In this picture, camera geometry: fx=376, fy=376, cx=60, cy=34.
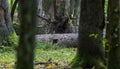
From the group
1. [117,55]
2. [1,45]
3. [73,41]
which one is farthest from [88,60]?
[73,41]

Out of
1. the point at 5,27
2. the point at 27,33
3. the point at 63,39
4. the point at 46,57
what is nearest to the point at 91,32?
the point at 46,57

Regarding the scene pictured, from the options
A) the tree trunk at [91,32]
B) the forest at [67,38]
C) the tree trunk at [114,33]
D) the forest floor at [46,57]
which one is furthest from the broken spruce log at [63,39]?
the tree trunk at [114,33]

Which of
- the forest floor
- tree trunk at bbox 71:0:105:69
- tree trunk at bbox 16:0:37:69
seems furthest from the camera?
the forest floor

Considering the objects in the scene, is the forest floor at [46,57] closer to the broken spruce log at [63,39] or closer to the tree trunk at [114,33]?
the broken spruce log at [63,39]

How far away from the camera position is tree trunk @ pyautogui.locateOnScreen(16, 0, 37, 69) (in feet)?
17.6

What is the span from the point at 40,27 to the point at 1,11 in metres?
7.52

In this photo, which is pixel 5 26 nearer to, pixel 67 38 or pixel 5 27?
pixel 5 27

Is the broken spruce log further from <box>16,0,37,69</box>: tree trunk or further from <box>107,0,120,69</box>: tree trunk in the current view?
<box>16,0,37,69</box>: tree trunk

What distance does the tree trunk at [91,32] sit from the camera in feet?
34.9

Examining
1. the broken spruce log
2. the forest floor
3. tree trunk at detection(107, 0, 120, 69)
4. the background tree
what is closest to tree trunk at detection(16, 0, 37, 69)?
tree trunk at detection(107, 0, 120, 69)

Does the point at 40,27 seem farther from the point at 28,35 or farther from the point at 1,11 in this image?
the point at 28,35

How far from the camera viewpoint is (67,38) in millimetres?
20875

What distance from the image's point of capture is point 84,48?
35.4 ft

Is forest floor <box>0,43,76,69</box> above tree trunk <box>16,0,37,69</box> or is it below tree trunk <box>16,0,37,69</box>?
below
